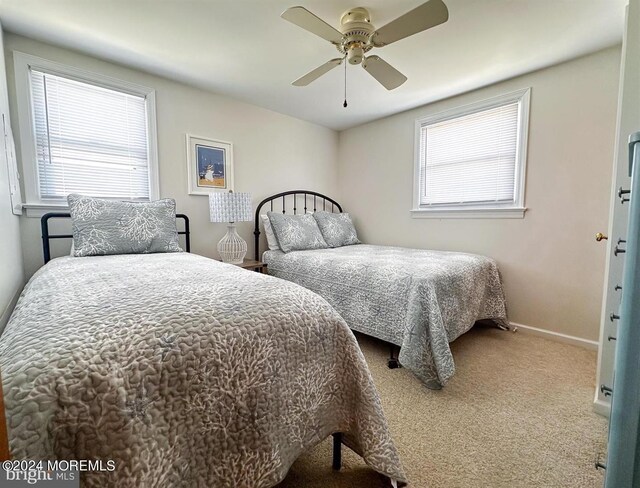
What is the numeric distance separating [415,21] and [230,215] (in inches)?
78.9

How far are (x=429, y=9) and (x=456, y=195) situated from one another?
2.02 m

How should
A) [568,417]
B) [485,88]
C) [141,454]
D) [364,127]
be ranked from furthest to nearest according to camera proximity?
1. [364,127]
2. [485,88]
3. [568,417]
4. [141,454]

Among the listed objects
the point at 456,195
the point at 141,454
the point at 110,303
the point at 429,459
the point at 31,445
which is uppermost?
the point at 456,195

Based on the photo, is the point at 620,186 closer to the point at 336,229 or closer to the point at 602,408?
the point at 602,408

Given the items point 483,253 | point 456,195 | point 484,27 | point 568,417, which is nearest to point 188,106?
point 484,27

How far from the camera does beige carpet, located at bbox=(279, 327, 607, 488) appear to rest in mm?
1141

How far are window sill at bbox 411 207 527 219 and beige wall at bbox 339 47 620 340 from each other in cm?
5

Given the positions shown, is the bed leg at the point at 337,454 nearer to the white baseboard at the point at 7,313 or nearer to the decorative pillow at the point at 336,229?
the white baseboard at the point at 7,313

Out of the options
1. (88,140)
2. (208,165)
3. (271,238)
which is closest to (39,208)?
(88,140)

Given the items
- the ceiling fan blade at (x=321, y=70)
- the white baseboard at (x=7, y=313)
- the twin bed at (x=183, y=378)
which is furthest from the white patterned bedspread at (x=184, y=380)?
the ceiling fan blade at (x=321, y=70)

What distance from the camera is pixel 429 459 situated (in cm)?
Answer: 123

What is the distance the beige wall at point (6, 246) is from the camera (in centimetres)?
141

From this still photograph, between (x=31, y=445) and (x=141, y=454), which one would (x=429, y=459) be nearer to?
(x=141, y=454)

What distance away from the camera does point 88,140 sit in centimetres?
229
